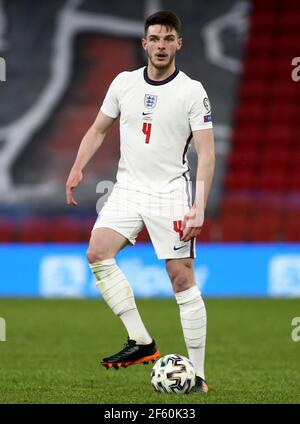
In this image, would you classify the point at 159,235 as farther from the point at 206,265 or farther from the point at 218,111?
the point at 218,111

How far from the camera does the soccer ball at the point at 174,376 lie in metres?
5.36

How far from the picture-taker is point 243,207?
44.2ft

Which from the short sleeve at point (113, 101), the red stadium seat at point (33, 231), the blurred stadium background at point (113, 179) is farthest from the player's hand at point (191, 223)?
the red stadium seat at point (33, 231)

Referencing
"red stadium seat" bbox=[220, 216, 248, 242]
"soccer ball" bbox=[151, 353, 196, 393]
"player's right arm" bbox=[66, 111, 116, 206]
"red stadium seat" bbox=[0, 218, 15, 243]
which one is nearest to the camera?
"soccer ball" bbox=[151, 353, 196, 393]

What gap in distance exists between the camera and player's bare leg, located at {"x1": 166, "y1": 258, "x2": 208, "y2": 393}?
Result: 5.50 metres

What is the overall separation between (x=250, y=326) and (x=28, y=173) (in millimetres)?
8241

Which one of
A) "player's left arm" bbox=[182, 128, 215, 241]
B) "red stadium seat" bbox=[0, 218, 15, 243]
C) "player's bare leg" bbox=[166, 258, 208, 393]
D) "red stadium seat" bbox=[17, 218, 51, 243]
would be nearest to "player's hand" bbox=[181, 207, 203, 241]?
"player's left arm" bbox=[182, 128, 215, 241]

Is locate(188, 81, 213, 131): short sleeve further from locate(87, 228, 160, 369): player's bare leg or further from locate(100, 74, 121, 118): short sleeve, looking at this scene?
locate(87, 228, 160, 369): player's bare leg

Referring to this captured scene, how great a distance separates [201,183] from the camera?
5.46m

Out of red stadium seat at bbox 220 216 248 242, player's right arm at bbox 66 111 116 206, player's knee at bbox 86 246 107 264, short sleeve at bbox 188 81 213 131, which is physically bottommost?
red stadium seat at bbox 220 216 248 242

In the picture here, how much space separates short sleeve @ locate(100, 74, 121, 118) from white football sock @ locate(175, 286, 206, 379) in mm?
1043

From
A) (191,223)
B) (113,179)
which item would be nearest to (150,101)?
(191,223)

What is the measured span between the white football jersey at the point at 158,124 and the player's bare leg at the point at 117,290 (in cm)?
34

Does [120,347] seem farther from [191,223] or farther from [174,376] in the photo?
[191,223]
